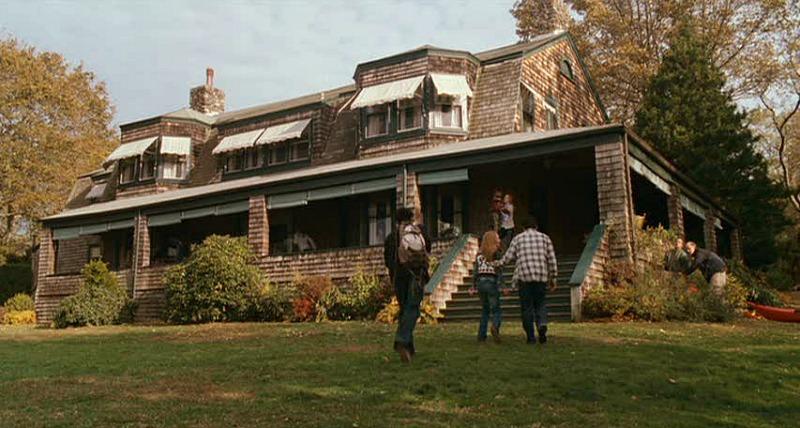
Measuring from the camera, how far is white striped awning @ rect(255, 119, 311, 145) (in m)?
25.3

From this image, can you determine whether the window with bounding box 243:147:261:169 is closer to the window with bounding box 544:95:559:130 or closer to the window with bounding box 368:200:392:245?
the window with bounding box 368:200:392:245

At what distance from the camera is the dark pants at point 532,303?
31.9 feet

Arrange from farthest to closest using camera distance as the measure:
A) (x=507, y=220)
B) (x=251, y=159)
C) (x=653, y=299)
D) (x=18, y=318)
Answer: (x=251, y=159) → (x=18, y=318) → (x=507, y=220) → (x=653, y=299)

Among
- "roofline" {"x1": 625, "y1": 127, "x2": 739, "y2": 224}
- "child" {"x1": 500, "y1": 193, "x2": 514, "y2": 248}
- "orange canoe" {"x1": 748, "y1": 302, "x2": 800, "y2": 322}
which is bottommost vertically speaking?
"orange canoe" {"x1": 748, "y1": 302, "x2": 800, "y2": 322}

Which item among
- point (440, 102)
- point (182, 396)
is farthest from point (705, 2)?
point (182, 396)

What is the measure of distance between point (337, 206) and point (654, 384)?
52.9ft

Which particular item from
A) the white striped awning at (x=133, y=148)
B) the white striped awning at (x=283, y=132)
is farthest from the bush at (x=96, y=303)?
the white striped awning at (x=133, y=148)

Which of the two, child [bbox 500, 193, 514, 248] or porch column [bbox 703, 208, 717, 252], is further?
porch column [bbox 703, 208, 717, 252]

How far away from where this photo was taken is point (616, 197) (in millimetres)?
15547

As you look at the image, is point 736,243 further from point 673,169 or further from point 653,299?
point 653,299

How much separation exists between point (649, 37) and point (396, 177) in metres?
22.1

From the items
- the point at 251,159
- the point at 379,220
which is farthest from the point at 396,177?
the point at 251,159

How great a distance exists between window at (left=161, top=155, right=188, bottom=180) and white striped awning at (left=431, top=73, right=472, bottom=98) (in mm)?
11550

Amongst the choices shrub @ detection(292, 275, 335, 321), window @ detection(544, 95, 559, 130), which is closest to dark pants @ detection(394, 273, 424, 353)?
shrub @ detection(292, 275, 335, 321)
